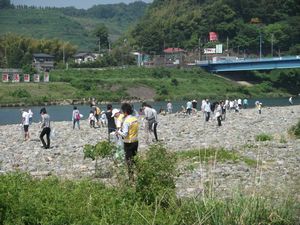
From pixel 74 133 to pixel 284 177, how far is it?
2082cm

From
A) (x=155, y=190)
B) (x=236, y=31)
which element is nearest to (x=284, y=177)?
(x=155, y=190)

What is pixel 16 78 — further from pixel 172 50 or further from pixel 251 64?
pixel 172 50

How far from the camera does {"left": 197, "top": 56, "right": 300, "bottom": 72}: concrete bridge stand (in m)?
114

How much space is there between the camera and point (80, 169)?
17.6 metres

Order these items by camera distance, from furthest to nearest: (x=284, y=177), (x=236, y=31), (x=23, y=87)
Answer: (x=236, y=31) → (x=23, y=87) → (x=284, y=177)

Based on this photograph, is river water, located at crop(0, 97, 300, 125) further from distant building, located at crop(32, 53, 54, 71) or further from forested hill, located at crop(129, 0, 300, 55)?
forested hill, located at crop(129, 0, 300, 55)

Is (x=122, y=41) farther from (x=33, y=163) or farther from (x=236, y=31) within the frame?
(x=33, y=163)

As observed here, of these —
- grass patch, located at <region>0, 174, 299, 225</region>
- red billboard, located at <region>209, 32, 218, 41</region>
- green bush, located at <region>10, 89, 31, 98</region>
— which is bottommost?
green bush, located at <region>10, 89, 31, 98</region>

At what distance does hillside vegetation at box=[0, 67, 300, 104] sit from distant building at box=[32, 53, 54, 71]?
12.5m

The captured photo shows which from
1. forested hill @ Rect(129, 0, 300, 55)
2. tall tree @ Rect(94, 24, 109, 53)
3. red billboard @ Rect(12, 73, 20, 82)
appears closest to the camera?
red billboard @ Rect(12, 73, 20, 82)

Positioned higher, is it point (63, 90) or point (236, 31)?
point (236, 31)

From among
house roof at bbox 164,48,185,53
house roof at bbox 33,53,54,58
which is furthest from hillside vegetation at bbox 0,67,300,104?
house roof at bbox 164,48,185,53

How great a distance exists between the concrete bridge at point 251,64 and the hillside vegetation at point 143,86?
6.41 feet

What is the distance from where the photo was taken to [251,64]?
12400cm
